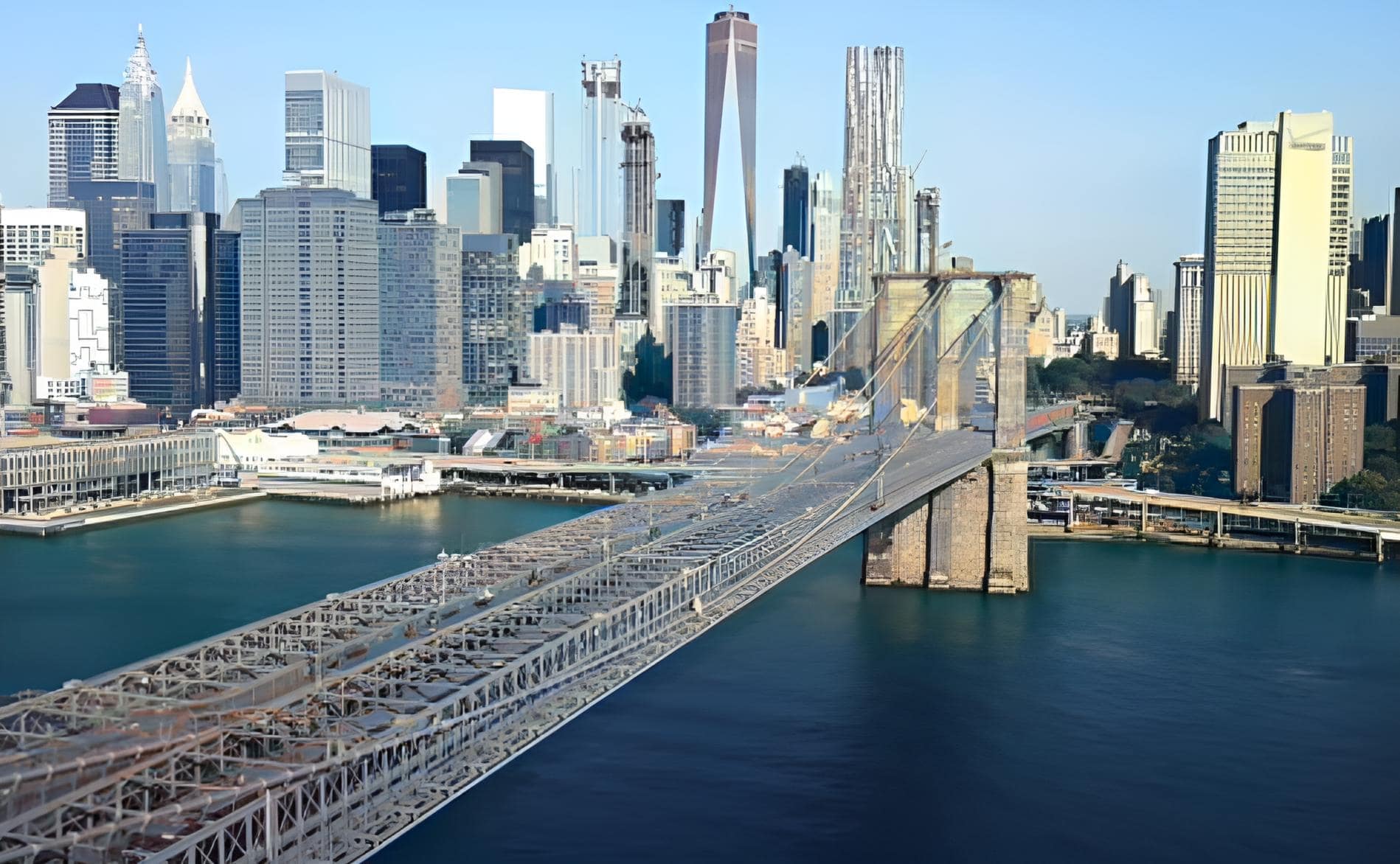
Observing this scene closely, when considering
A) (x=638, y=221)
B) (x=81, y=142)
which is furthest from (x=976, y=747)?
(x=81, y=142)

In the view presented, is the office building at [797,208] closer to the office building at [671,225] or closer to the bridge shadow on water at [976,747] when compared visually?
the office building at [671,225]

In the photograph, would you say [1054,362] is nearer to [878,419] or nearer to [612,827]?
[878,419]

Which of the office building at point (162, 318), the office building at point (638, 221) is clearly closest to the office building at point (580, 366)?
the office building at point (638, 221)

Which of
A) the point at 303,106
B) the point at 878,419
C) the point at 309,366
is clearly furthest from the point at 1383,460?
the point at 303,106

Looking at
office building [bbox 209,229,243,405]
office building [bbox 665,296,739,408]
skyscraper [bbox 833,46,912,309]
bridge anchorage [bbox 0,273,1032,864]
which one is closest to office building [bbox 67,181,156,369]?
office building [bbox 209,229,243,405]

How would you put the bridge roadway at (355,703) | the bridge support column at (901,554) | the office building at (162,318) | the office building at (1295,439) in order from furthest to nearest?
the office building at (162,318) → the office building at (1295,439) → the bridge support column at (901,554) → the bridge roadway at (355,703)

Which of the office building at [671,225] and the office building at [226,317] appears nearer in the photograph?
the office building at [226,317]
